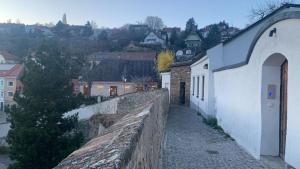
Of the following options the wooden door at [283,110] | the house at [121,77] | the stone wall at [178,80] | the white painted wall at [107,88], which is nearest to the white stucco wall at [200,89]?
the stone wall at [178,80]

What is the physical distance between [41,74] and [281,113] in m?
13.4

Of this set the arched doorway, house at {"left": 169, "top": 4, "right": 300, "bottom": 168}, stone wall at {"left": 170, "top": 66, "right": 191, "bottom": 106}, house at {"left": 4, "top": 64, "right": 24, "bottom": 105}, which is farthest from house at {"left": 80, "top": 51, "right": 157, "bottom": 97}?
the arched doorway

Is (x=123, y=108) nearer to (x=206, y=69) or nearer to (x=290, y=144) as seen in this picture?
(x=206, y=69)

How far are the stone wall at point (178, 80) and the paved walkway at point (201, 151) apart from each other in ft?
39.9

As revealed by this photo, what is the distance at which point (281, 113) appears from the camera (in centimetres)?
906

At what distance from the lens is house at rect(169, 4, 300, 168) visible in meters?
7.54

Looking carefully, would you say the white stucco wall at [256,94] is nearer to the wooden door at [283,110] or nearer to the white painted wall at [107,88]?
the wooden door at [283,110]

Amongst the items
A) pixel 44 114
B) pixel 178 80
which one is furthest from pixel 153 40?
pixel 44 114

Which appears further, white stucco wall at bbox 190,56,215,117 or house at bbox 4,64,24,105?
house at bbox 4,64,24,105

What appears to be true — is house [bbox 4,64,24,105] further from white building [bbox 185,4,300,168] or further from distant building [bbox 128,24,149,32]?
distant building [bbox 128,24,149,32]

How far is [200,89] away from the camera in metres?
21.9

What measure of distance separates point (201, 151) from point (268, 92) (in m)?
2.74

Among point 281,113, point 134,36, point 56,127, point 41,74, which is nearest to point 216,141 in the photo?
point 281,113

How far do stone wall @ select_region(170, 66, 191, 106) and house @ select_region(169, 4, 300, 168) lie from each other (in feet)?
41.0
